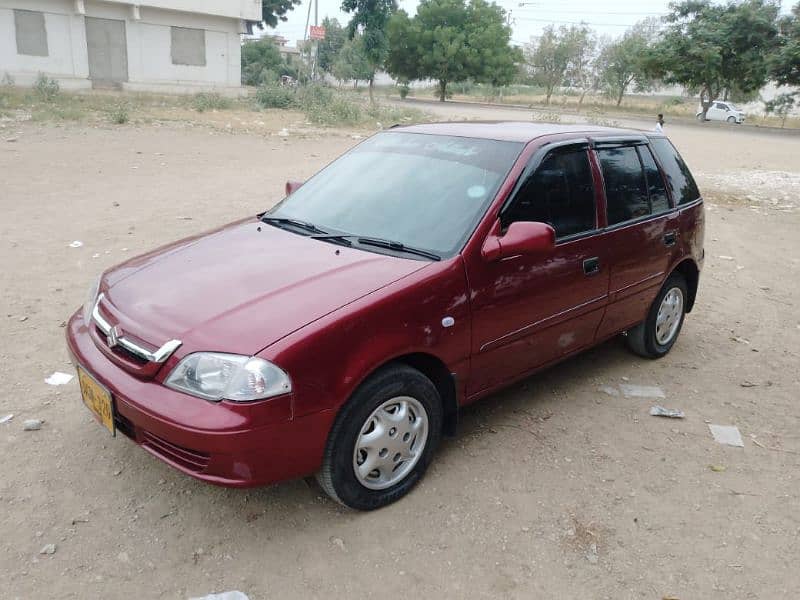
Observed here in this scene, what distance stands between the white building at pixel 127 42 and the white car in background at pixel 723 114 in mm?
27019

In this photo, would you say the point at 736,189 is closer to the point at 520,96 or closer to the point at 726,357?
the point at 726,357

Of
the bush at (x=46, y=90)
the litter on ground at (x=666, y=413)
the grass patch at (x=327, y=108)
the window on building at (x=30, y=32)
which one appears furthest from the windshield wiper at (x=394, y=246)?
the window on building at (x=30, y=32)

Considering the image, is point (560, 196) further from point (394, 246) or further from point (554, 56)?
point (554, 56)

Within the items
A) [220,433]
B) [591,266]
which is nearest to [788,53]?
[591,266]

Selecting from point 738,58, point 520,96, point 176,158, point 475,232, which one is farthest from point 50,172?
point 520,96

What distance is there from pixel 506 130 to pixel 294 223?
1.36m

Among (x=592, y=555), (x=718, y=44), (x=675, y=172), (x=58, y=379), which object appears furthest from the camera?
(x=718, y=44)

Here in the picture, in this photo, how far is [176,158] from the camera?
493 inches

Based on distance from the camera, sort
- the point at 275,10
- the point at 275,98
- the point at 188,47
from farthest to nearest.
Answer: the point at 275,10, the point at 188,47, the point at 275,98

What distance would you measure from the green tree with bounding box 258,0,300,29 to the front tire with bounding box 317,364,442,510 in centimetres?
6069

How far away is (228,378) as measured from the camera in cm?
239

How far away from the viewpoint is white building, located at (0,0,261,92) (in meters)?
24.6

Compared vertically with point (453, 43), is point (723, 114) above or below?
below

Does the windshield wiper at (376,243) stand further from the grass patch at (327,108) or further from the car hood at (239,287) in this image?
the grass patch at (327,108)
